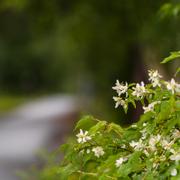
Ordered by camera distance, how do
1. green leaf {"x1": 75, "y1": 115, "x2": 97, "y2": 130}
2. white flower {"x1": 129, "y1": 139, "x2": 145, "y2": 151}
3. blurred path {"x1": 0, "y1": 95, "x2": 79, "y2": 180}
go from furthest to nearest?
blurred path {"x1": 0, "y1": 95, "x2": 79, "y2": 180}, green leaf {"x1": 75, "y1": 115, "x2": 97, "y2": 130}, white flower {"x1": 129, "y1": 139, "x2": 145, "y2": 151}

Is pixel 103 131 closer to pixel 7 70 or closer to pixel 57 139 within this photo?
pixel 57 139

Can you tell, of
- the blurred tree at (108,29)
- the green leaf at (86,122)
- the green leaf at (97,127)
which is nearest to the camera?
the green leaf at (97,127)

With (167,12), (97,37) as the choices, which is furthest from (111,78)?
(167,12)

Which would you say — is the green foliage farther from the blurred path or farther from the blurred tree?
the blurred path

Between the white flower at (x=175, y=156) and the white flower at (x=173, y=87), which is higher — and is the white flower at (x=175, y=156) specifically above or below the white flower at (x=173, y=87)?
below

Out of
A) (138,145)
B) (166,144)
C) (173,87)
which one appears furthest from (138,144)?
(173,87)

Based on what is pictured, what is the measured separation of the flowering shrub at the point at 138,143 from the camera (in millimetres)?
2309

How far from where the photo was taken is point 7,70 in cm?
4650

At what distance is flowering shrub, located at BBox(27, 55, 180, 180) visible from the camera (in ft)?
7.57

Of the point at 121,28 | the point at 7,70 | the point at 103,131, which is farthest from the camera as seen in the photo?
the point at 7,70

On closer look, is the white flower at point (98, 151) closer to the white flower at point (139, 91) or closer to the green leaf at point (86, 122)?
the green leaf at point (86, 122)

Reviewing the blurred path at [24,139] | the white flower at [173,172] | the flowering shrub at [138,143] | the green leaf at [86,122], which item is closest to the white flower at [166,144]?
the flowering shrub at [138,143]

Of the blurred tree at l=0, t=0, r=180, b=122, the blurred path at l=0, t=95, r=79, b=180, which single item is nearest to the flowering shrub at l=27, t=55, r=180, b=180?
the blurred tree at l=0, t=0, r=180, b=122

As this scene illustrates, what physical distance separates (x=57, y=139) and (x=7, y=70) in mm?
30433
